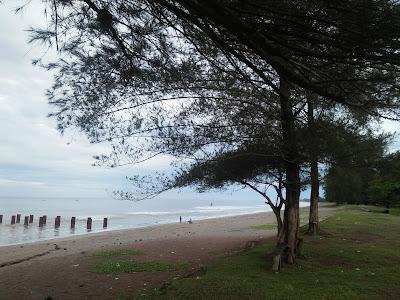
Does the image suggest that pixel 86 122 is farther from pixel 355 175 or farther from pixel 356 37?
pixel 355 175

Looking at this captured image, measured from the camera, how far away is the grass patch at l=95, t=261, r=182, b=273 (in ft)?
35.0

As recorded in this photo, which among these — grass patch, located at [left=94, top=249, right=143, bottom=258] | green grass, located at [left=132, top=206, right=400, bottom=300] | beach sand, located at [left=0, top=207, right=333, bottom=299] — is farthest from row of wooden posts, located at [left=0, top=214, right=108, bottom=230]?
green grass, located at [left=132, top=206, right=400, bottom=300]

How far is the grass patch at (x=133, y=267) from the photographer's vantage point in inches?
420

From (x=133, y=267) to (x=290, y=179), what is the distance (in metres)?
4.20

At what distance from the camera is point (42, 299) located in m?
8.12

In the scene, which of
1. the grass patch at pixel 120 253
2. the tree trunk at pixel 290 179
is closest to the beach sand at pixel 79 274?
the grass patch at pixel 120 253

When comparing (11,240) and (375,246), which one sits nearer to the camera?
(375,246)

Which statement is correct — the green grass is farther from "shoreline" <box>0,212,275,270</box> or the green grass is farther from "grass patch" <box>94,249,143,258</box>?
"shoreline" <box>0,212,275,270</box>

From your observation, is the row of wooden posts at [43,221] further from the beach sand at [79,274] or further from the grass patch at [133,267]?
the grass patch at [133,267]

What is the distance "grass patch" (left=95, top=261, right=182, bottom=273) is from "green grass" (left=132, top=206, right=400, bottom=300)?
178 centimetres

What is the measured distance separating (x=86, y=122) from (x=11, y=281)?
16.3 ft

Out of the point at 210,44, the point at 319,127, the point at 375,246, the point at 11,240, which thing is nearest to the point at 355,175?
the point at 375,246

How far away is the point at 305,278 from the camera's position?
27.0ft

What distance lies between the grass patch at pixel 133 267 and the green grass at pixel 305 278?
1.78m
